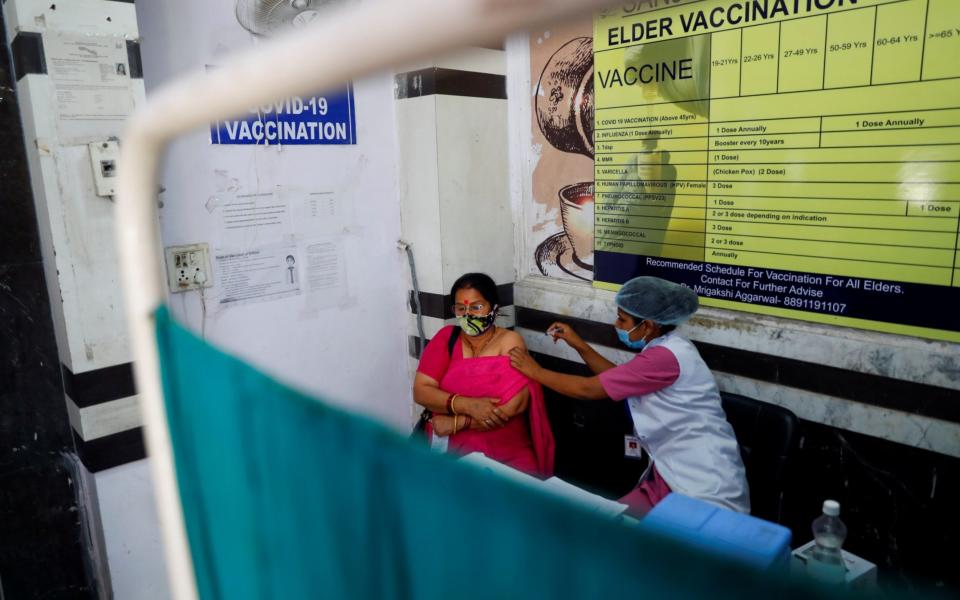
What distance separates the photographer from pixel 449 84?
2963 mm

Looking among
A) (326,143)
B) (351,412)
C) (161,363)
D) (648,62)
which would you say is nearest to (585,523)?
(351,412)

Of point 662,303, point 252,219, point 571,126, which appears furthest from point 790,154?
point 252,219

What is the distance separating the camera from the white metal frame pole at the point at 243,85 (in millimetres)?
351

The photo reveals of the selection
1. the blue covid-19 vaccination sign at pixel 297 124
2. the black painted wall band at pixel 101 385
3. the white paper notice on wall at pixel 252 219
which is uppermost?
the blue covid-19 vaccination sign at pixel 297 124

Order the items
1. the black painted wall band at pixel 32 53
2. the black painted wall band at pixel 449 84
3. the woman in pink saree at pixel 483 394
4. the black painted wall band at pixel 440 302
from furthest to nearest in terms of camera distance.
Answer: the black painted wall band at pixel 440 302 < the black painted wall band at pixel 449 84 < the woman in pink saree at pixel 483 394 < the black painted wall band at pixel 32 53

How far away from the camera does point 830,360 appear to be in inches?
85.4

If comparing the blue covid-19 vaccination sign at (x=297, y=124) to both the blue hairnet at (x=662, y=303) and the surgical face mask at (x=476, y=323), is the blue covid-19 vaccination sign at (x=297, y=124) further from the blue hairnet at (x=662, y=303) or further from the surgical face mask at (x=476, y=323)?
the blue hairnet at (x=662, y=303)

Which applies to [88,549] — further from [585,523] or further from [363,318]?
[585,523]

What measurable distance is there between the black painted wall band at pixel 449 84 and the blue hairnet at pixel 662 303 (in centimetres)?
140

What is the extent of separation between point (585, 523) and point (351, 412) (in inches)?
8.2

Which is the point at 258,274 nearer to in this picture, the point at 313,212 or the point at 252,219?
the point at 252,219

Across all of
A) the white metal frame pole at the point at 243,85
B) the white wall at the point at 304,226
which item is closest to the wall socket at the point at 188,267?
the white wall at the point at 304,226

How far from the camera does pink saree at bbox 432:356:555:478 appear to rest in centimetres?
266

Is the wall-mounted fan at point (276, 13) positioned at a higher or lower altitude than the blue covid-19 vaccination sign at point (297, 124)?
higher
